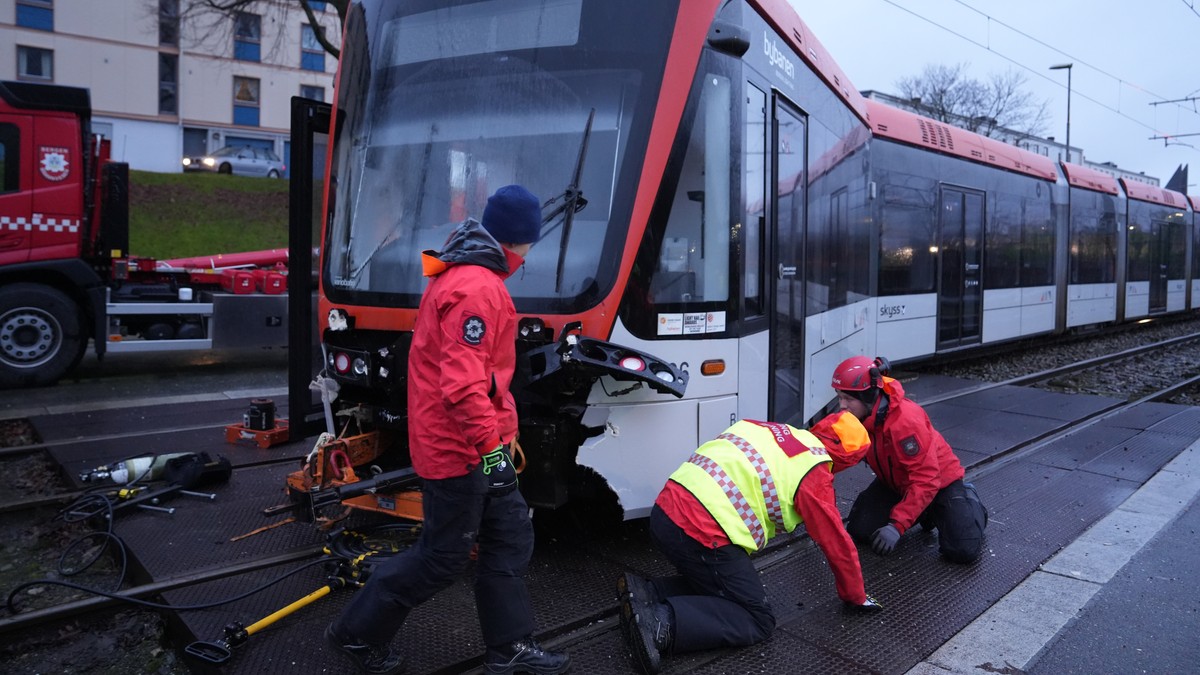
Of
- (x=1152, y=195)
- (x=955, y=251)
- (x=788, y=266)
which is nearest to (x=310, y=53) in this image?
(x=1152, y=195)

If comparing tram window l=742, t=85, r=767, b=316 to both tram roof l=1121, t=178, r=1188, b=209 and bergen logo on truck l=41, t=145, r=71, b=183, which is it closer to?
bergen logo on truck l=41, t=145, r=71, b=183

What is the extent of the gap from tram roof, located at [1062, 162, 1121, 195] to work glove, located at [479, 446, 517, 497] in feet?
54.8

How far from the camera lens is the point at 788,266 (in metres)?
5.73

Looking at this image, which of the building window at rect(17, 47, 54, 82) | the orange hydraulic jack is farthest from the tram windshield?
the building window at rect(17, 47, 54, 82)

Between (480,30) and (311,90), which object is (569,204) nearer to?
(480,30)

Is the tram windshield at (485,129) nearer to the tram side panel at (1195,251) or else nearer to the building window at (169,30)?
the tram side panel at (1195,251)

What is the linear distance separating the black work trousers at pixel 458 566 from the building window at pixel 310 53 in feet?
123

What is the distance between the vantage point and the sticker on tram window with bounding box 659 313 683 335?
14.2 feet

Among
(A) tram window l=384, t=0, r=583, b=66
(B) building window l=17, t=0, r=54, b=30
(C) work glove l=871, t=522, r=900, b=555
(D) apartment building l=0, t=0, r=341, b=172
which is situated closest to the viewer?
(A) tram window l=384, t=0, r=583, b=66

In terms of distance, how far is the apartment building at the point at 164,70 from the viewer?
3250 centimetres

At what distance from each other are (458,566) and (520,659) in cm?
43

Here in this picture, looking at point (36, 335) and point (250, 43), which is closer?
point (36, 335)

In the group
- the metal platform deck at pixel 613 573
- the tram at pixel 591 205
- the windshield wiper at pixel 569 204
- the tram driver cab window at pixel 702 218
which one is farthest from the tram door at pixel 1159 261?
the windshield wiper at pixel 569 204

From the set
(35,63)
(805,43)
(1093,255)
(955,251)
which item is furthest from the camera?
(35,63)
